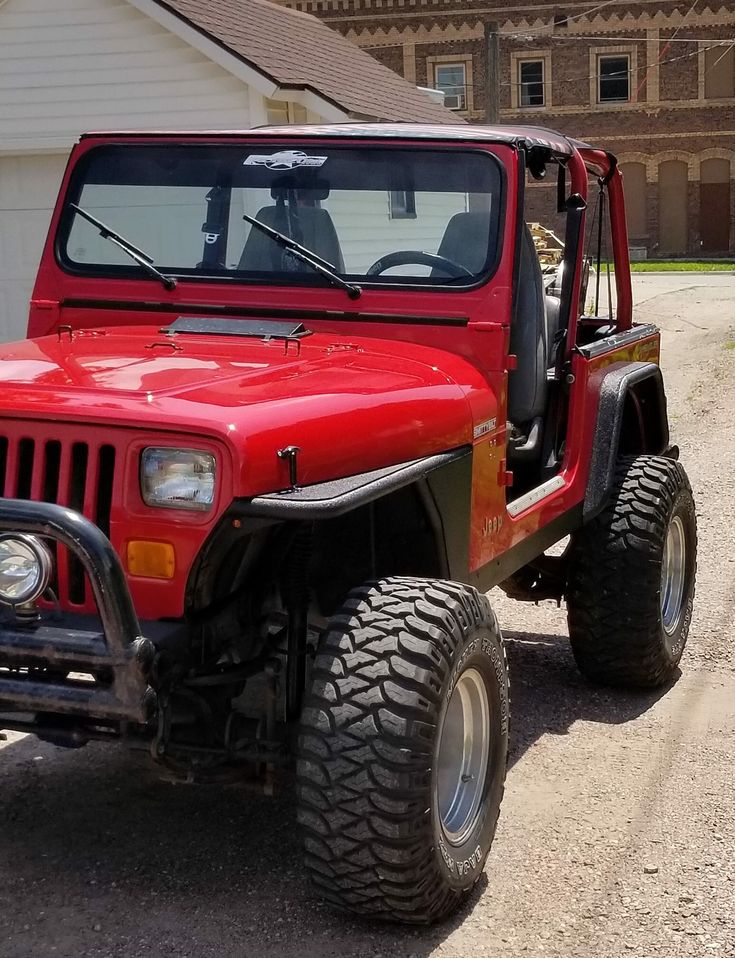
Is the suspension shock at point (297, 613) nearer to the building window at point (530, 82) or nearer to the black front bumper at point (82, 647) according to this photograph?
the black front bumper at point (82, 647)

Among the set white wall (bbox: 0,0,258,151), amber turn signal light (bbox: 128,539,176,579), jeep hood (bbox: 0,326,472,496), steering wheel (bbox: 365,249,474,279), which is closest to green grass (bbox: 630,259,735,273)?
white wall (bbox: 0,0,258,151)

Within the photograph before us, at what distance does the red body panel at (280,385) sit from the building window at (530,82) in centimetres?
3688

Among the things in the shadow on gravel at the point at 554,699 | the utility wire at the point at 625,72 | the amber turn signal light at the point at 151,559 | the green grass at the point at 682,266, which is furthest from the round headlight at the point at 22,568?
the utility wire at the point at 625,72

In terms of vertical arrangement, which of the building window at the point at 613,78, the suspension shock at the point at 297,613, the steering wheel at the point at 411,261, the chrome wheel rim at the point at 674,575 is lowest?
the chrome wheel rim at the point at 674,575

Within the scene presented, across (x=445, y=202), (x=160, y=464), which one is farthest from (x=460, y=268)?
(x=160, y=464)

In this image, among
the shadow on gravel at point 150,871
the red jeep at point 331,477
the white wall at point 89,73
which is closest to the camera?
the red jeep at point 331,477

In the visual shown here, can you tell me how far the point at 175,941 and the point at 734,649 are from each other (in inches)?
128

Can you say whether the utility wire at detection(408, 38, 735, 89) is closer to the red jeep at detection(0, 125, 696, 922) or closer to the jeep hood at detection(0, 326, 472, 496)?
the red jeep at detection(0, 125, 696, 922)

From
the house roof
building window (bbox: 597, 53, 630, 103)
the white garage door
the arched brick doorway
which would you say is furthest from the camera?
the arched brick doorway

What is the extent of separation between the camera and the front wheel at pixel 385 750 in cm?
318

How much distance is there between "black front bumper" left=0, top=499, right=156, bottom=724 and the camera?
2.91 m

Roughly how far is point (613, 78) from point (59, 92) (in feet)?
98.4

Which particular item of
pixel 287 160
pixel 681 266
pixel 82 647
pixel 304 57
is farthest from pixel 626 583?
pixel 681 266

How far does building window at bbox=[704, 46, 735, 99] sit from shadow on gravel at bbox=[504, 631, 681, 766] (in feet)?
122
